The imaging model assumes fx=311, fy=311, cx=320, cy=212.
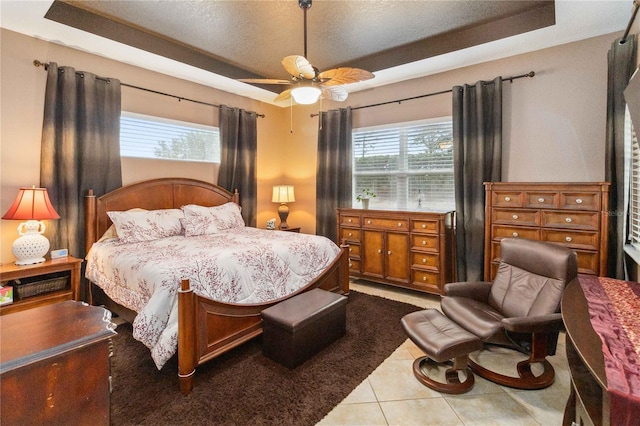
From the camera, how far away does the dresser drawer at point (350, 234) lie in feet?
13.9

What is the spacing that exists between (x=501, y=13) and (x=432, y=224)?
2172 mm

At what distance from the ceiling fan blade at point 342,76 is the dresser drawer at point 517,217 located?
1895 millimetres

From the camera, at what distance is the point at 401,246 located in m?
3.86

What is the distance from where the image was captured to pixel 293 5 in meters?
2.79

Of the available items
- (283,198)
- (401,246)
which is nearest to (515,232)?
(401,246)

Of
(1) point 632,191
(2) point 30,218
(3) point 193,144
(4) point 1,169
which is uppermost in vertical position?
(3) point 193,144

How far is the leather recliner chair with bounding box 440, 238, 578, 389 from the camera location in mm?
1997

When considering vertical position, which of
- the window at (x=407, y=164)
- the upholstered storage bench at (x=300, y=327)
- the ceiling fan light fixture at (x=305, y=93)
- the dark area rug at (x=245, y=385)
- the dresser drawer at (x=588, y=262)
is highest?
the ceiling fan light fixture at (x=305, y=93)

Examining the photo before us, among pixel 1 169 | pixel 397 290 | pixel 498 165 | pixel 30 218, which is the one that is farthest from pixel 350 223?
pixel 1 169

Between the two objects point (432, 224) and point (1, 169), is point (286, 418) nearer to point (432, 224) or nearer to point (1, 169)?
point (432, 224)

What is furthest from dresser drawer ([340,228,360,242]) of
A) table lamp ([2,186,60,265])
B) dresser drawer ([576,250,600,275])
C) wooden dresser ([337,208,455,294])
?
table lamp ([2,186,60,265])

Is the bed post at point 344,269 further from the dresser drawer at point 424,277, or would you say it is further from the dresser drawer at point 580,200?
the dresser drawer at point 580,200

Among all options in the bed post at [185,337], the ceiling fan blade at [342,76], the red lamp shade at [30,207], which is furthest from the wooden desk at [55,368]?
the red lamp shade at [30,207]

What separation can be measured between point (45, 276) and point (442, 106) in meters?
4.65
